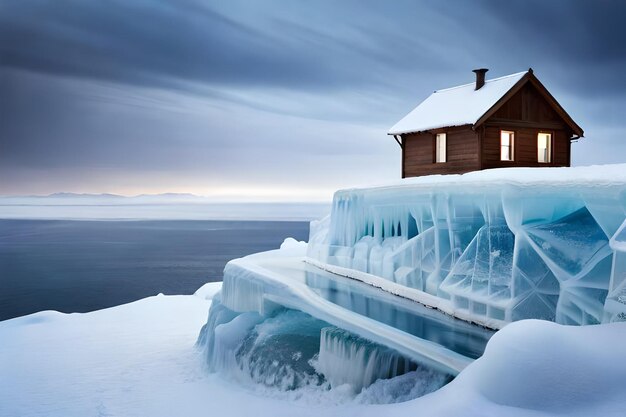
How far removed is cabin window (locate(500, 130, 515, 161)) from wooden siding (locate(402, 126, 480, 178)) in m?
1.22

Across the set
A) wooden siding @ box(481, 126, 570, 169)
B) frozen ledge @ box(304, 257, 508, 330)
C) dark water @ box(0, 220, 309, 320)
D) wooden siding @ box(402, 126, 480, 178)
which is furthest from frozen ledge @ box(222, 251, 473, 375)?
dark water @ box(0, 220, 309, 320)

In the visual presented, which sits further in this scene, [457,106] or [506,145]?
[457,106]

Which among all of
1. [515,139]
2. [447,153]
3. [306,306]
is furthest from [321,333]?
[515,139]

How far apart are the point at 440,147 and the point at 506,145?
8.46 ft

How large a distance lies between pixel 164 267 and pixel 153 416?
180 feet

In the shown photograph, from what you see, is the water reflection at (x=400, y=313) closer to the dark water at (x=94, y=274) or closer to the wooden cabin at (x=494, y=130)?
the wooden cabin at (x=494, y=130)

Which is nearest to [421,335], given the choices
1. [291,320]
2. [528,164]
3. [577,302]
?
[577,302]

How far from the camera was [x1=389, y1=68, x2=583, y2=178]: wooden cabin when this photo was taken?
1875 centimetres

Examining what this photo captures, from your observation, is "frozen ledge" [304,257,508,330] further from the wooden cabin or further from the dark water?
the dark water

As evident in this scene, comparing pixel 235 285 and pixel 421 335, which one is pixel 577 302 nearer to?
pixel 421 335

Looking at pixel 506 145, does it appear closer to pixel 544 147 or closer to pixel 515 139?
pixel 515 139

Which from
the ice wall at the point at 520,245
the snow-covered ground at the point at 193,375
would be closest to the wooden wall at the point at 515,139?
the ice wall at the point at 520,245

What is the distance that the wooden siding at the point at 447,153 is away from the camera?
62.1 ft

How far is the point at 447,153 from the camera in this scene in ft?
65.4
